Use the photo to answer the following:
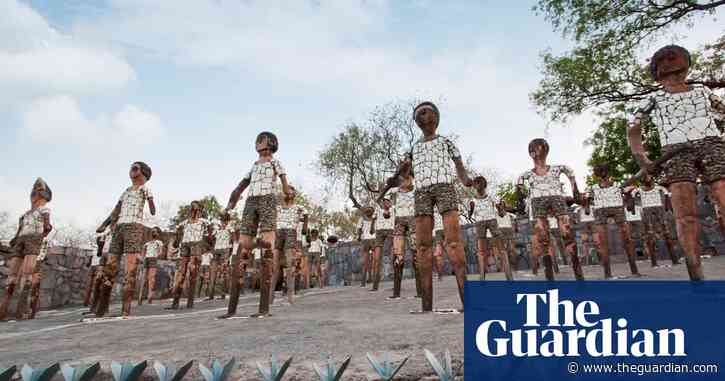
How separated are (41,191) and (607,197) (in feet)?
35.9

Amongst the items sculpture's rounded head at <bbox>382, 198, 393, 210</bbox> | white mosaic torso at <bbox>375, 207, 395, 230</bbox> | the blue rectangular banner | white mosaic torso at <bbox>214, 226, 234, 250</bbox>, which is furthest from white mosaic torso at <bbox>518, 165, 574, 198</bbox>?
white mosaic torso at <bbox>214, 226, 234, 250</bbox>

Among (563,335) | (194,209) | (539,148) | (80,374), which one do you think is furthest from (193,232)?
(563,335)

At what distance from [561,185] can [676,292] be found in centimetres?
516

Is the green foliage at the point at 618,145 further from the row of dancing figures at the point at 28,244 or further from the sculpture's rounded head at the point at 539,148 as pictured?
the row of dancing figures at the point at 28,244

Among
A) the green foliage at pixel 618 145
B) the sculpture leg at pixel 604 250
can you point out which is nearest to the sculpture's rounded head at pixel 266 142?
the sculpture leg at pixel 604 250

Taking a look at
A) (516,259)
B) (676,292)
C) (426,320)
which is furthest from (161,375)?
(516,259)

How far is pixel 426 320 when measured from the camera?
4.00 m

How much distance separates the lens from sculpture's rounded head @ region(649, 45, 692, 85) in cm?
432

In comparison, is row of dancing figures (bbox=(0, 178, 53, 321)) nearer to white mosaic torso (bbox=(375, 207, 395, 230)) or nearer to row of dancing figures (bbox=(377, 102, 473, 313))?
white mosaic torso (bbox=(375, 207, 395, 230))

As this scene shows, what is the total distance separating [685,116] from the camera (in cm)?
417

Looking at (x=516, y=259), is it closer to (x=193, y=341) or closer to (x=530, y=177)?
(x=530, y=177)

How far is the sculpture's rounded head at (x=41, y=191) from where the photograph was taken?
25.5ft

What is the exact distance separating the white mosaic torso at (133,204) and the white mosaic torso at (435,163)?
4108 millimetres

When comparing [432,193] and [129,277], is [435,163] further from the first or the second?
[129,277]
